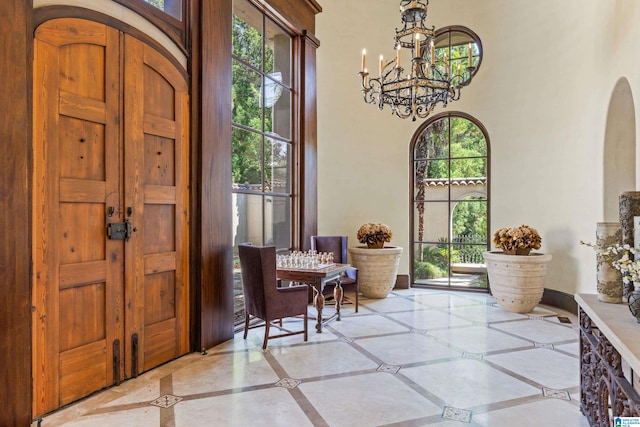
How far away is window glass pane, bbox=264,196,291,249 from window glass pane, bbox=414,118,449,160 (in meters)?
2.69

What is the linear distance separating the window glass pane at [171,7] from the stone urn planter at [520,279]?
14.8 feet

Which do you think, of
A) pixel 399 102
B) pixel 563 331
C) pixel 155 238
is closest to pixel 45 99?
pixel 155 238

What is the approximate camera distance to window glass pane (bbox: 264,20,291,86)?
496 cm

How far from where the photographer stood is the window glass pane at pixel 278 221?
490 cm

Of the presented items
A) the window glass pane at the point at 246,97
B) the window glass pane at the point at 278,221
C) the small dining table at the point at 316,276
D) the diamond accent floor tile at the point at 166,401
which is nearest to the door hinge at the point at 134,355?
the diamond accent floor tile at the point at 166,401

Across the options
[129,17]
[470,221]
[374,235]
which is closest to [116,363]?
[129,17]

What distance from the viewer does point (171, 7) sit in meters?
3.50

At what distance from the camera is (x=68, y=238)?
261cm

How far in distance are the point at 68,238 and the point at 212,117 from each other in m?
1.69

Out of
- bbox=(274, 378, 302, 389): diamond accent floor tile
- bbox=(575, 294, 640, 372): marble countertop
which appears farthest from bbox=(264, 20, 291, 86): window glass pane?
bbox=(575, 294, 640, 372): marble countertop

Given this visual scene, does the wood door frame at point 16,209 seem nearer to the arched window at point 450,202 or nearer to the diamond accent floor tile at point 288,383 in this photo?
the diamond accent floor tile at point 288,383

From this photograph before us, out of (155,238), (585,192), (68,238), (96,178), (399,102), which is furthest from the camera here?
(585,192)

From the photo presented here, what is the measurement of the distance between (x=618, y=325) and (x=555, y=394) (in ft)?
4.00

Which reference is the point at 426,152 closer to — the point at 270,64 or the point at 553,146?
the point at 553,146
